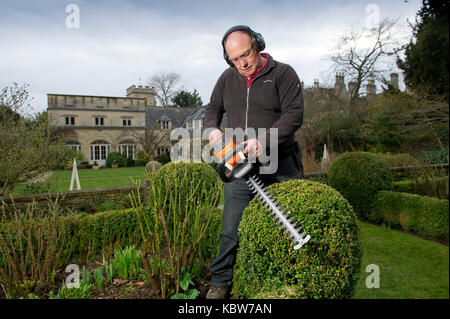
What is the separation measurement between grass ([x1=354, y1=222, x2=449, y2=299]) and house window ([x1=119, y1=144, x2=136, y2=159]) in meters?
29.8

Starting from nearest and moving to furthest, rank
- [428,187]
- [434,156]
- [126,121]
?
[428,187], [434,156], [126,121]

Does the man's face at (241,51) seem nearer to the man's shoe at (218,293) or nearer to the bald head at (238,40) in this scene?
the bald head at (238,40)

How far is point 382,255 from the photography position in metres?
5.01

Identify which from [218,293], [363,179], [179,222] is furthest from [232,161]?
[363,179]

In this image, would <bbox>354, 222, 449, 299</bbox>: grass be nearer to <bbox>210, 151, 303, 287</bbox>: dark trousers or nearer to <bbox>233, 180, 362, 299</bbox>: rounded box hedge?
<bbox>210, 151, 303, 287</bbox>: dark trousers

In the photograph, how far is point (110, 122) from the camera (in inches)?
1312

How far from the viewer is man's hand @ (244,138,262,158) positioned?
80.0 inches

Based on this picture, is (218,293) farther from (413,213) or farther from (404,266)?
(413,213)

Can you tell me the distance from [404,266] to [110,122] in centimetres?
3346

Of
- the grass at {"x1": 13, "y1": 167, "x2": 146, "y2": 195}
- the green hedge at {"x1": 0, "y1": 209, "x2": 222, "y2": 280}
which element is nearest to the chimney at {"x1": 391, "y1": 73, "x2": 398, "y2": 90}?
the grass at {"x1": 13, "y1": 167, "x2": 146, "y2": 195}

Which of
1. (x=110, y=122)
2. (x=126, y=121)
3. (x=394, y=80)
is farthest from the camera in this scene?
(x=126, y=121)
